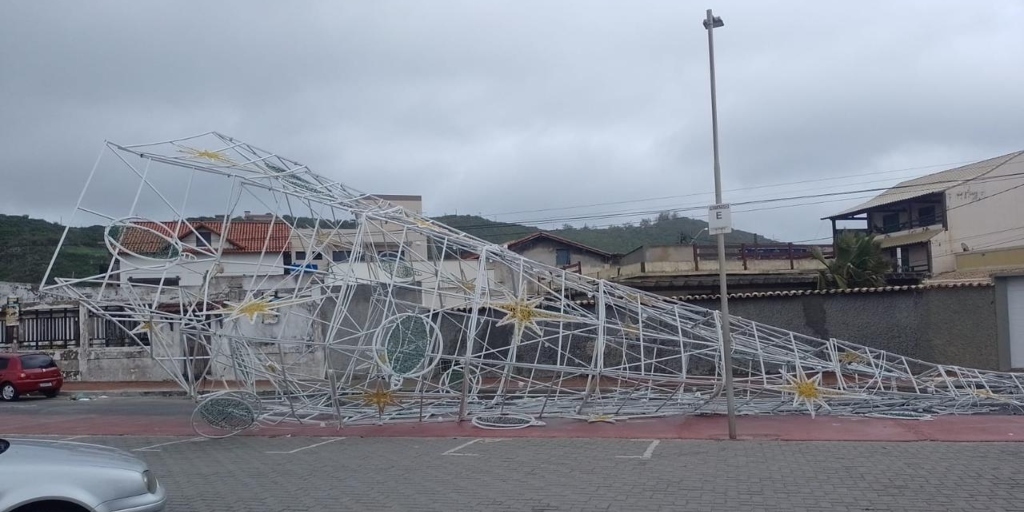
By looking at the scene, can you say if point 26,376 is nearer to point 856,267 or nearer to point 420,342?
point 420,342

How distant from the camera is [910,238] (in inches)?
1626

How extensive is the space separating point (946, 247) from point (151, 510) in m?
40.7

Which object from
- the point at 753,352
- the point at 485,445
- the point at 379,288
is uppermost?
the point at 379,288

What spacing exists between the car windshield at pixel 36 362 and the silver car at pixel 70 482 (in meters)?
20.1

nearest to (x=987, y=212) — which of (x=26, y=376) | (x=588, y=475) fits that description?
(x=588, y=475)

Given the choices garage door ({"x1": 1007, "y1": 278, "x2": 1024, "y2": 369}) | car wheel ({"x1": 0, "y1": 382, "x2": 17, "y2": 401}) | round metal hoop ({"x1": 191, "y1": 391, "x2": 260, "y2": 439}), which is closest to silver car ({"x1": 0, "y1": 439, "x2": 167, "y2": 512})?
round metal hoop ({"x1": 191, "y1": 391, "x2": 260, "y2": 439})

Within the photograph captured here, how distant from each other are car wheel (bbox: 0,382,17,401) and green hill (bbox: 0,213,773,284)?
4227 millimetres

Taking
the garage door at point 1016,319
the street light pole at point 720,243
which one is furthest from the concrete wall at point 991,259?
the street light pole at point 720,243

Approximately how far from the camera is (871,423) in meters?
13.9

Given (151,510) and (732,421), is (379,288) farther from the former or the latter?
(151,510)

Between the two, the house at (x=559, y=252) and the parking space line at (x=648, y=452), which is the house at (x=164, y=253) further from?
the house at (x=559, y=252)

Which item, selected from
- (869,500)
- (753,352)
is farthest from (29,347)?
(869,500)

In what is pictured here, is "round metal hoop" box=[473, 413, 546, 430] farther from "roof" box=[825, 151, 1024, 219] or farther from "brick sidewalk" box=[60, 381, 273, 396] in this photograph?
"roof" box=[825, 151, 1024, 219]

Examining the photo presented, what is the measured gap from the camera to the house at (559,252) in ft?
127
